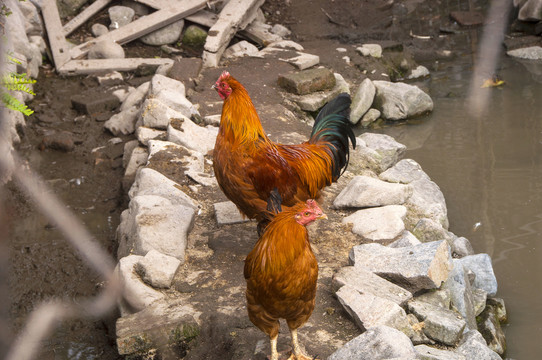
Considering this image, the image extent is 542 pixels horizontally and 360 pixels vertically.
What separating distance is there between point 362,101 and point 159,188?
4379 mm

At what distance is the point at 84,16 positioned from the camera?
10836mm

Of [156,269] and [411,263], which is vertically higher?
[411,263]

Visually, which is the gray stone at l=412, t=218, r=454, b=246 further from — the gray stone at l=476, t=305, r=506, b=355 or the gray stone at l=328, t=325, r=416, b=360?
the gray stone at l=328, t=325, r=416, b=360

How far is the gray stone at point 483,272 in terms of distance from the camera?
17.6 ft

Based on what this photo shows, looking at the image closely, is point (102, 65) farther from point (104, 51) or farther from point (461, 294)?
point (461, 294)

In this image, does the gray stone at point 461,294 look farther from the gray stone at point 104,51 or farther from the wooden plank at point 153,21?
the wooden plank at point 153,21

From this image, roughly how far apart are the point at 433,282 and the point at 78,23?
8.71 meters

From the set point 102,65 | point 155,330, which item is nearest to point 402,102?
point 102,65

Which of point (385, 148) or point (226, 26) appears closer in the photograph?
point (385, 148)

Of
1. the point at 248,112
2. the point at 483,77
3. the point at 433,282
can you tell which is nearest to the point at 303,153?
the point at 248,112

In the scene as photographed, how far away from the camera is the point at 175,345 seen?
409cm

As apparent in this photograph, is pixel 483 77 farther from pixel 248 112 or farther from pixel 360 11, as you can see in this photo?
pixel 248 112

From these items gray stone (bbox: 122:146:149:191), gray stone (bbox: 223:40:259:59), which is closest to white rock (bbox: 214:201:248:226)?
gray stone (bbox: 122:146:149:191)

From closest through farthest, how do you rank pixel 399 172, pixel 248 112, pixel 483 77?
pixel 248 112 < pixel 399 172 < pixel 483 77
